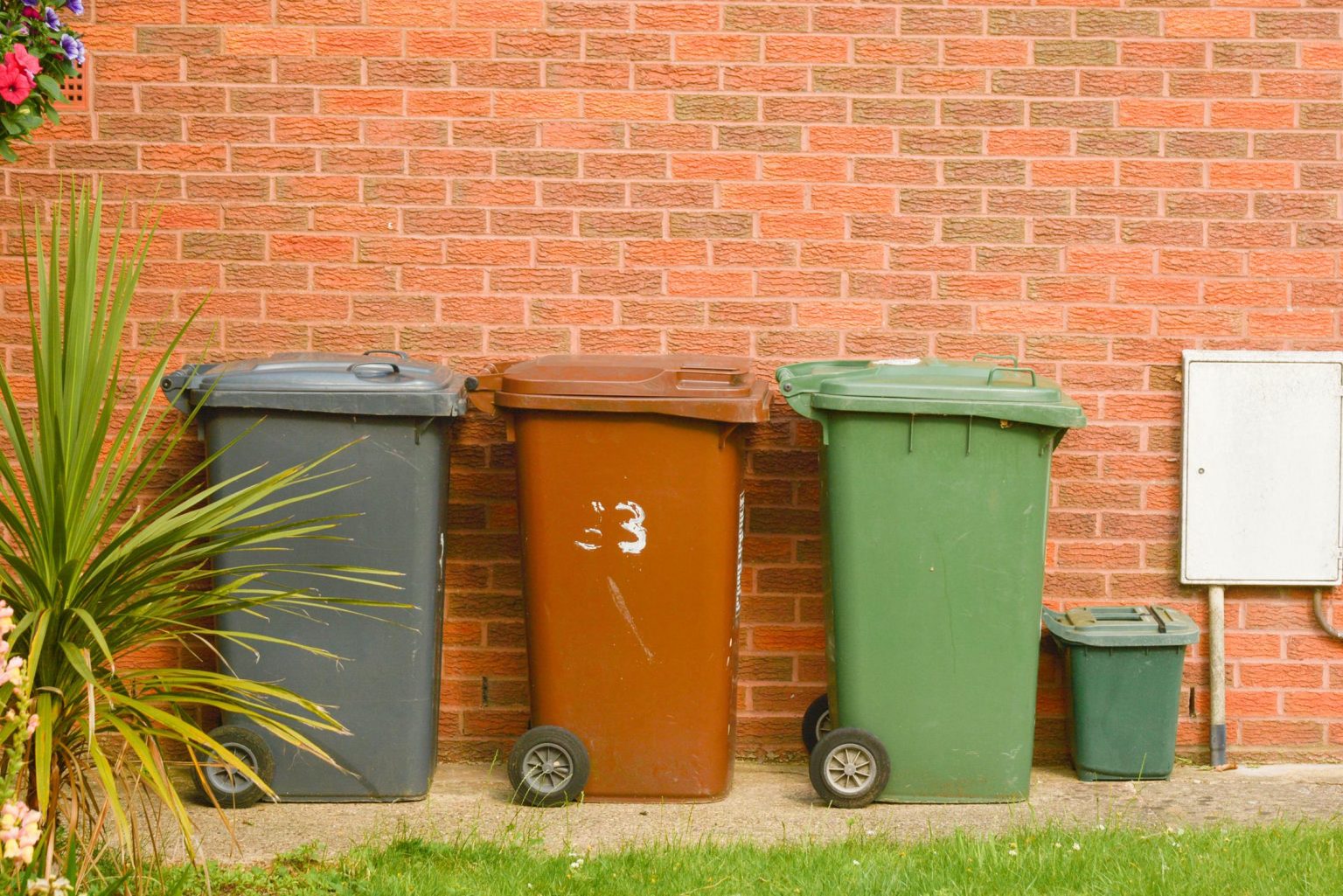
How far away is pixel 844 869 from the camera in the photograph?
3.84 meters

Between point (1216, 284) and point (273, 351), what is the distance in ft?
11.6

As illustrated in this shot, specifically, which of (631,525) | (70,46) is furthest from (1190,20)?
(70,46)

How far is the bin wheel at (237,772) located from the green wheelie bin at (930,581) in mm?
1817

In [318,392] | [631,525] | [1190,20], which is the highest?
[1190,20]

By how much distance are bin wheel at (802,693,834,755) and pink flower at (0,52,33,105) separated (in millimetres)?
3291

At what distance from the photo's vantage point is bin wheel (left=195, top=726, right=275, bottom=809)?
4.53m

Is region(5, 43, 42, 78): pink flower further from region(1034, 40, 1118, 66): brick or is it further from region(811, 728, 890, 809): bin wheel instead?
region(1034, 40, 1118, 66): brick

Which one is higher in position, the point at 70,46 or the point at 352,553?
the point at 70,46

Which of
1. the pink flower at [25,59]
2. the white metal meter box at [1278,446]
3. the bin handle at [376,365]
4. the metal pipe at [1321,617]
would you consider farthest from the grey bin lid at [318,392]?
the metal pipe at [1321,617]

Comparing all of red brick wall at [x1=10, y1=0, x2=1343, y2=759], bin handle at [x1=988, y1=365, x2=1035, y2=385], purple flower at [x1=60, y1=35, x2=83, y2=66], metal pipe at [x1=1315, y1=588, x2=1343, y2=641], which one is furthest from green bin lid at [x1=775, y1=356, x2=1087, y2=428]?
purple flower at [x1=60, y1=35, x2=83, y2=66]

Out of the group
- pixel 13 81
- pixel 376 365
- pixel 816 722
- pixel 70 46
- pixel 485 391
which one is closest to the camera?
pixel 13 81

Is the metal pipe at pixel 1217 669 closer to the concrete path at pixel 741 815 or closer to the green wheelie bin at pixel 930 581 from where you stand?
the concrete path at pixel 741 815

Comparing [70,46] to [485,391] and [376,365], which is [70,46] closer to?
[376,365]

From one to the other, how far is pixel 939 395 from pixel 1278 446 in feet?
5.13
